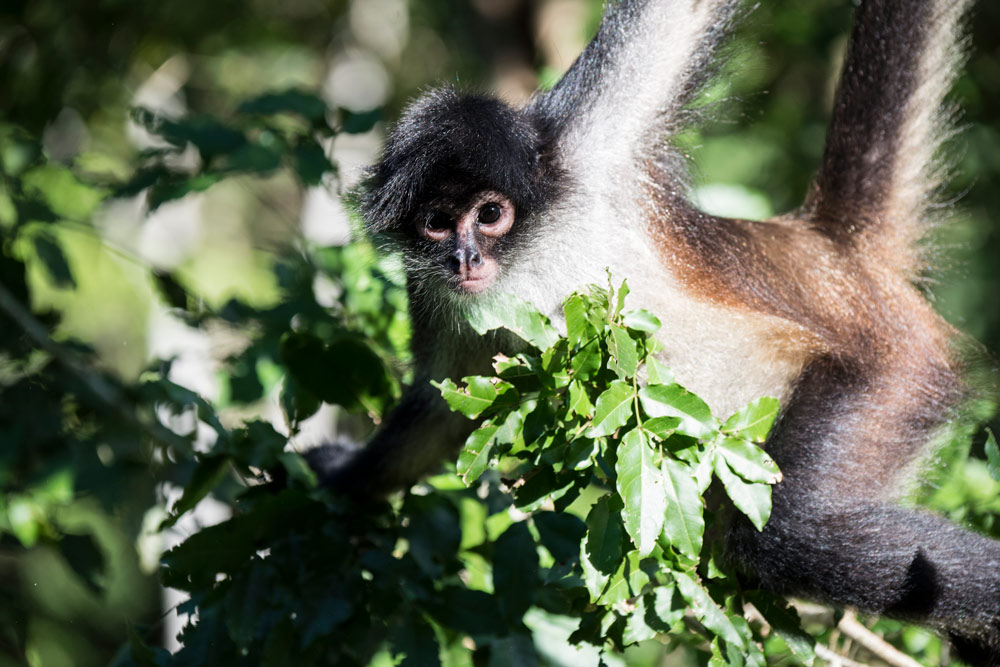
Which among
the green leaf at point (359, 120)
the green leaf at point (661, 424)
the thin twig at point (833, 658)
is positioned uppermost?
the green leaf at point (359, 120)

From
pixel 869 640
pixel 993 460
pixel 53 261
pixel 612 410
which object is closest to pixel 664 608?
pixel 612 410

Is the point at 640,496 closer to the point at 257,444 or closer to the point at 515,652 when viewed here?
the point at 515,652

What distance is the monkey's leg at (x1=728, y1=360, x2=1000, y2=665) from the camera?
10.3 ft

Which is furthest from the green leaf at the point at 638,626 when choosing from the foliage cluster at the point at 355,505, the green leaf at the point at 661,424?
the green leaf at the point at 661,424

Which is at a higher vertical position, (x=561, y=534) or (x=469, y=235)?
(x=469, y=235)

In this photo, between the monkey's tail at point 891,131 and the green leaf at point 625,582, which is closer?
the green leaf at point 625,582

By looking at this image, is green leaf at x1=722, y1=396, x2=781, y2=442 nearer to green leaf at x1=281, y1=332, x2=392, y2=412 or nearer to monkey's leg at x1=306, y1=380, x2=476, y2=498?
green leaf at x1=281, y1=332, x2=392, y2=412

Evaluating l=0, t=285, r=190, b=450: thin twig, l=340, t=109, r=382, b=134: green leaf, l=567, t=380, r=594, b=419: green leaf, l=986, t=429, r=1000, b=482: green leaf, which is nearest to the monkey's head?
l=340, t=109, r=382, b=134: green leaf

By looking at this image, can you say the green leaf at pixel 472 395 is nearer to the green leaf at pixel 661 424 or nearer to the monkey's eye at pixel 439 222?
the green leaf at pixel 661 424

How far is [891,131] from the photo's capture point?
13.5 ft

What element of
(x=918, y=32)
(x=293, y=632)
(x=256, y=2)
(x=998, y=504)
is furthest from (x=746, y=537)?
(x=256, y=2)

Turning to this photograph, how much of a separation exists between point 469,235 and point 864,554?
1.76 metres

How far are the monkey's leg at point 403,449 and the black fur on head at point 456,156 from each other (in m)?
1.00

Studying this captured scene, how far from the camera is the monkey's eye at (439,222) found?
3478mm
